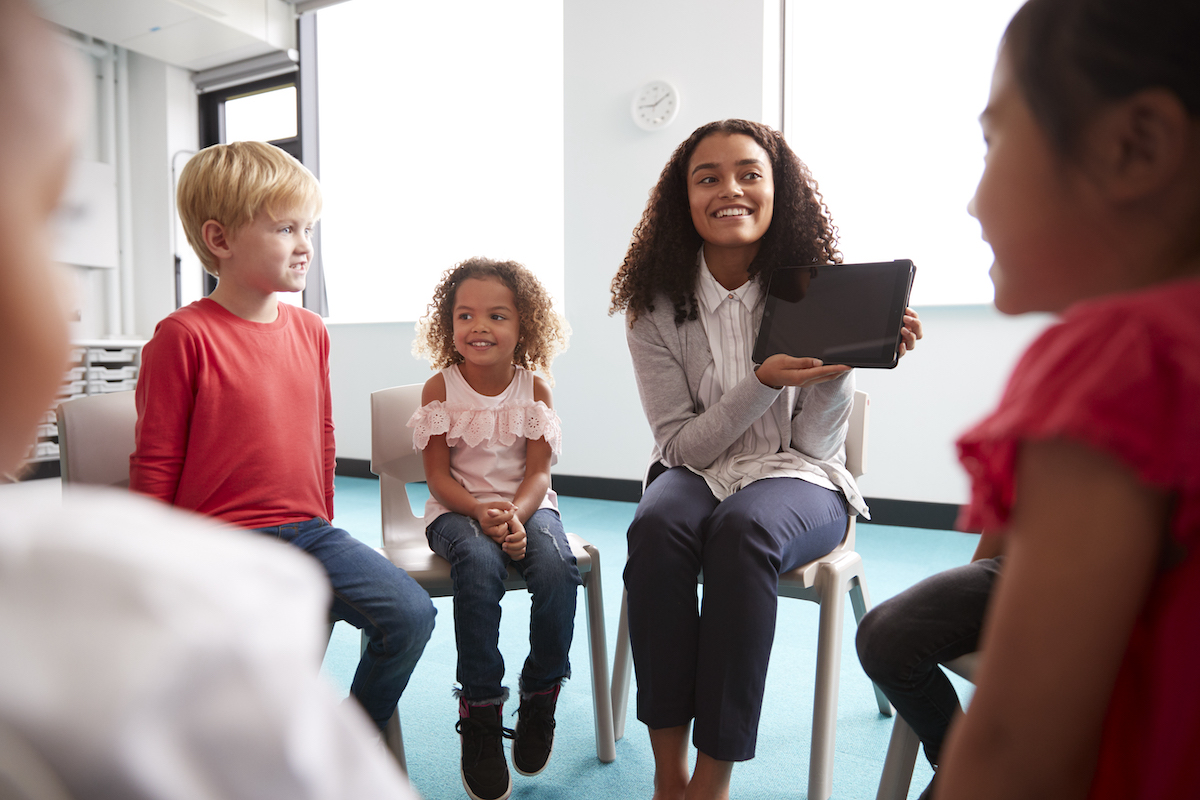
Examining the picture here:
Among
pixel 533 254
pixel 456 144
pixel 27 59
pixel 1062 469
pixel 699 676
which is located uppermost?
pixel 456 144

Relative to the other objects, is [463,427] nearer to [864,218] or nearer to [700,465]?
[700,465]

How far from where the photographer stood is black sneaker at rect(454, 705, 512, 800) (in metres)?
1.20

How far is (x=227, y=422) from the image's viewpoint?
4.00ft

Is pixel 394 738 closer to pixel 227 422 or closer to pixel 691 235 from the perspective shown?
pixel 227 422

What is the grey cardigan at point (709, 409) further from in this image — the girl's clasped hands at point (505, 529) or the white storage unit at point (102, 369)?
the white storage unit at point (102, 369)

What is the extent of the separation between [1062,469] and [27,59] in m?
0.49

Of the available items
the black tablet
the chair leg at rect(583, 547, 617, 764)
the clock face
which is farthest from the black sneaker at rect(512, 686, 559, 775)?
the clock face

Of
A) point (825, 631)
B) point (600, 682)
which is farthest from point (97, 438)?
point (825, 631)

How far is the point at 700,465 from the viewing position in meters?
1.39

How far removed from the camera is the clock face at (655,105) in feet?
10.8

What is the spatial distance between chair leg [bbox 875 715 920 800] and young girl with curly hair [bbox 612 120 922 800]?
0.19 metres

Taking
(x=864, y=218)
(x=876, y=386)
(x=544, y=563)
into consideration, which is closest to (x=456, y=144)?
(x=864, y=218)

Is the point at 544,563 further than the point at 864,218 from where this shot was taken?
No

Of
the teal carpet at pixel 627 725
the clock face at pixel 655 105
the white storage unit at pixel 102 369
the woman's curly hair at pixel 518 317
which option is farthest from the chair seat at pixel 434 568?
the white storage unit at pixel 102 369
